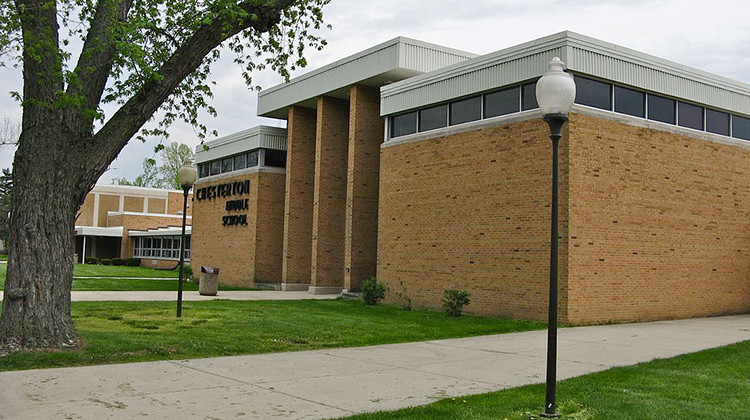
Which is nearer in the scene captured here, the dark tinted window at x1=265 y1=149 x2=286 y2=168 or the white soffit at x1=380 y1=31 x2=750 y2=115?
the white soffit at x1=380 y1=31 x2=750 y2=115

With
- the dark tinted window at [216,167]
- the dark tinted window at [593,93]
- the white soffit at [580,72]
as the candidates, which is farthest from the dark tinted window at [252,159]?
the dark tinted window at [593,93]

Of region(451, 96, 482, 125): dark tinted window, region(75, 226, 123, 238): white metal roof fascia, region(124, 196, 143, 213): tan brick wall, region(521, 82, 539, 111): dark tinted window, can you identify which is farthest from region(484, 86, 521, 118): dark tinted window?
region(124, 196, 143, 213): tan brick wall

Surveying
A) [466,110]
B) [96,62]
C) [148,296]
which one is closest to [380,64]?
[466,110]

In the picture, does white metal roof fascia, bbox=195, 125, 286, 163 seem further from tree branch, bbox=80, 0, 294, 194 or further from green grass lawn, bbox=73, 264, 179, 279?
tree branch, bbox=80, 0, 294, 194

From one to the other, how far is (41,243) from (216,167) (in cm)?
2443

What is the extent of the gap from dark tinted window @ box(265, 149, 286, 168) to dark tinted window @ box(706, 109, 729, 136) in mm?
17265

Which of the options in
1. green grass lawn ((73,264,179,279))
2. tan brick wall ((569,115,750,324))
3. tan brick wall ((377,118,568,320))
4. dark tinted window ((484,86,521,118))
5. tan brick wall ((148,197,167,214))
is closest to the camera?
tan brick wall ((569,115,750,324))

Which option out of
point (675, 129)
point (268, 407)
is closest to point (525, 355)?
point (268, 407)

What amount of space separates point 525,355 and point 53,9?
29.2ft

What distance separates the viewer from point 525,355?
10992mm

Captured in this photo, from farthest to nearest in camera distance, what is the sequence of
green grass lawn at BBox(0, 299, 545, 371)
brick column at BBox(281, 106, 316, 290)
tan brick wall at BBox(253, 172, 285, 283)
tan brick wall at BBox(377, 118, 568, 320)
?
1. tan brick wall at BBox(253, 172, 285, 283)
2. brick column at BBox(281, 106, 316, 290)
3. tan brick wall at BBox(377, 118, 568, 320)
4. green grass lawn at BBox(0, 299, 545, 371)

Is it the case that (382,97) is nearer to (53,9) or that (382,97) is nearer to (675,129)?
(675,129)

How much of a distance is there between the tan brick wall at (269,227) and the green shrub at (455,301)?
526 inches

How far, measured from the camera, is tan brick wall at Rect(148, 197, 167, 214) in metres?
74.6
